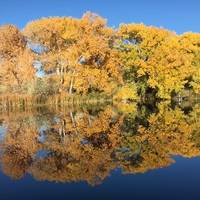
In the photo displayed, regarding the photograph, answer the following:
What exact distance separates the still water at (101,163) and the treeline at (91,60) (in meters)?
27.8

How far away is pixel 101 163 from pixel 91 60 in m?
43.2

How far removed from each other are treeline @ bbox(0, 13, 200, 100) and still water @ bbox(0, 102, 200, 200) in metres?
27.8

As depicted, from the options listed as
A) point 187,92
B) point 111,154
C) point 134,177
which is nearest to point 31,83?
point 187,92

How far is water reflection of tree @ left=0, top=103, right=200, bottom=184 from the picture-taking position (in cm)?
1399

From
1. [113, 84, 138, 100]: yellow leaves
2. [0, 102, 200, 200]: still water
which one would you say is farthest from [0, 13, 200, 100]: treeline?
[0, 102, 200, 200]: still water

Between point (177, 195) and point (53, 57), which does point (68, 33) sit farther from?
point (177, 195)

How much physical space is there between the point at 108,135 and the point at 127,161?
272 inches

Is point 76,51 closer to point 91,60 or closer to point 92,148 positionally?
point 91,60

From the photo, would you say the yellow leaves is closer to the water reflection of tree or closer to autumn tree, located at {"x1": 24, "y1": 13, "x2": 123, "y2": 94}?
autumn tree, located at {"x1": 24, "y1": 13, "x2": 123, "y2": 94}

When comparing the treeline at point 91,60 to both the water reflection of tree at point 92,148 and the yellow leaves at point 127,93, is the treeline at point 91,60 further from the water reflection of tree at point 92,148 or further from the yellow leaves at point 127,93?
the water reflection of tree at point 92,148

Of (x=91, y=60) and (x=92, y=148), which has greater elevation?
(x=91, y=60)

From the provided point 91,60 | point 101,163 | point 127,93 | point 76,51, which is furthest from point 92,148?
point 127,93

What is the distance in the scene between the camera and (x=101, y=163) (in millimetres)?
14727

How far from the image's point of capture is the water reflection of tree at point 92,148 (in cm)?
1399
